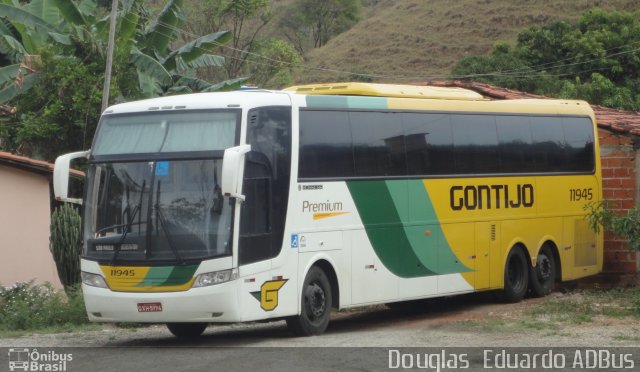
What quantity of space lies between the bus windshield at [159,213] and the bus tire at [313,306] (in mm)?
1660

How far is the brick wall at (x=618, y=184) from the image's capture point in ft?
66.9

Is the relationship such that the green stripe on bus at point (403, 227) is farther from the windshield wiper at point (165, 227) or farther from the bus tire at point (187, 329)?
the windshield wiper at point (165, 227)

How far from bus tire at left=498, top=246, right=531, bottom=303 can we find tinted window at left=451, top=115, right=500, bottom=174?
168cm

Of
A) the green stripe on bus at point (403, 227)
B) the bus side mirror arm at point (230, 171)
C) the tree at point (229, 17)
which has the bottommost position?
the green stripe on bus at point (403, 227)

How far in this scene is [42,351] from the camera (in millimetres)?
12273

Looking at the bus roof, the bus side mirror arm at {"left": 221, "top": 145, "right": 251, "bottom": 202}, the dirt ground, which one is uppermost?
the bus roof

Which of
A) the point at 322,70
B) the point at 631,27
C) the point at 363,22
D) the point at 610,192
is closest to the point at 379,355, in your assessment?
the point at 610,192

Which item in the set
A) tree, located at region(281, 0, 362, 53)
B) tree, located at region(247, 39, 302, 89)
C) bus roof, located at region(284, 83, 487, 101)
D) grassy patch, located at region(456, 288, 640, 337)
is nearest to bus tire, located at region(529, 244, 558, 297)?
grassy patch, located at region(456, 288, 640, 337)

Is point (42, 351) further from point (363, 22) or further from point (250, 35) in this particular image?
point (363, 22)

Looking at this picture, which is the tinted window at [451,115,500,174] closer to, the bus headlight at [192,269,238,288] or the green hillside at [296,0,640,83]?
the bus headlight at [192,269,238,288]

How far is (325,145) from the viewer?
14.3 meters

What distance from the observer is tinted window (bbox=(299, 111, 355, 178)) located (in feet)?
45.6

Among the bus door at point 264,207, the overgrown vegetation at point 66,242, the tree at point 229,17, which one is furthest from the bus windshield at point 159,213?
the tree at point 229,17

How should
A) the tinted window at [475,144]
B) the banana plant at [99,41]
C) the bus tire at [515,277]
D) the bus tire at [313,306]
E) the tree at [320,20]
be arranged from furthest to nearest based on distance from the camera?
the tree at [320,20], the banana plant at [99,41], the bus tire at [515,277], the tinted window at [475,144], the bus tire at [313,306]
